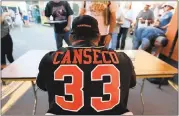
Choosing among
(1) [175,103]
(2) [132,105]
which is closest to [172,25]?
(1) [175,103]

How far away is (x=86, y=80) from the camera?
822 mm

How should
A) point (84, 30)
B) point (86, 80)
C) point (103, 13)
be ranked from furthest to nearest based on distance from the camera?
1. point (103, 13)
2. point (84, 30)
3. point (86, 80)

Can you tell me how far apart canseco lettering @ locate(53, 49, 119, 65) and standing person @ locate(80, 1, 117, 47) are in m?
1.11

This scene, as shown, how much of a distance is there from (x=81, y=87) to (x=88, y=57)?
151mm

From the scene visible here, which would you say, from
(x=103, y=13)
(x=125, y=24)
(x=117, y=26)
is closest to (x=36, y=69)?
(x=103, y=13)

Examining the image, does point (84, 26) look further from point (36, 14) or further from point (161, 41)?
point (36, 14)

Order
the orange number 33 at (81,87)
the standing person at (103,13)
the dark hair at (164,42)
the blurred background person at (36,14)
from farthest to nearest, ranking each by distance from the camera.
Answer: the blurred background person at (36,14), the dark hair at (164,42), the standing person at (103,13), the orange number 33 at (81,87)

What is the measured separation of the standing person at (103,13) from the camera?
1986 millimetres

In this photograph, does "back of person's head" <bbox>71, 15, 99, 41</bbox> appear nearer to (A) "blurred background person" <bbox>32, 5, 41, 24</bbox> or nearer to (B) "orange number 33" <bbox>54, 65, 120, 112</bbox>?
(B) "orange number 33" <bbox>54, 65, 120, 112</bbox>

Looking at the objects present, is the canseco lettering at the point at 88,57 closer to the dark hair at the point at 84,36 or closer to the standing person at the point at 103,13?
the dark hair at the point at 84,36

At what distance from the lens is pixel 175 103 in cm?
220

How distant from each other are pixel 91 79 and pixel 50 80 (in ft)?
0.69

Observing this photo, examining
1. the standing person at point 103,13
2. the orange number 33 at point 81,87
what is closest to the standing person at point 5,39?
the standing person at point 103,13

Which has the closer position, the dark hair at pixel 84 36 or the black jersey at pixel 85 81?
the black jersey at pixel 85 81
